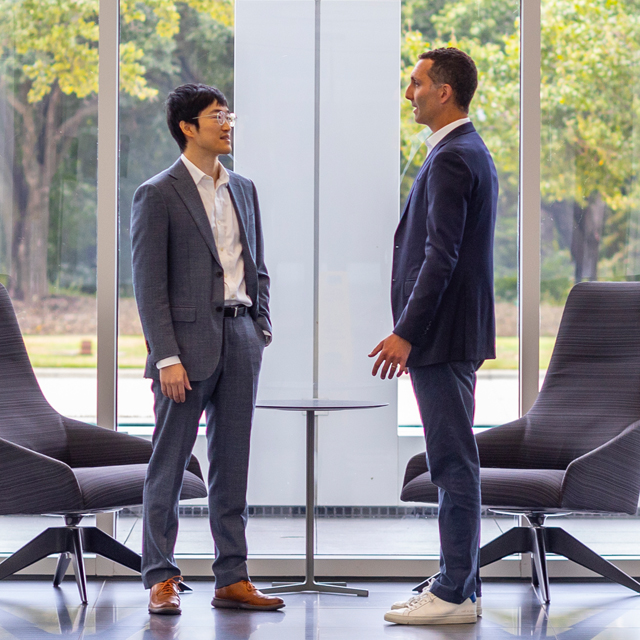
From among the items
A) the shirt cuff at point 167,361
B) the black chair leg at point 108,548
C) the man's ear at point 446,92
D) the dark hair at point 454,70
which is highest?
the dark hair at point 454,70

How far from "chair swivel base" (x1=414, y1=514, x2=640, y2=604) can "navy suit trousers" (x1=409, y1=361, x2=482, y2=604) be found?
1.39ft

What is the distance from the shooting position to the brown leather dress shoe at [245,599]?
288 cm

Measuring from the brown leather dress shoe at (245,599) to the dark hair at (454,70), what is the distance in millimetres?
1819

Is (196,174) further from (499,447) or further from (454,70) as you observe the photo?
(499,447)

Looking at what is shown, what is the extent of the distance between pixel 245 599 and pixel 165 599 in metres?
0.28

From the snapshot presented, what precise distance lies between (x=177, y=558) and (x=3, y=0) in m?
2.51

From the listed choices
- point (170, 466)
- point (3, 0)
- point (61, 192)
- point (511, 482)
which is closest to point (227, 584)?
point (170, 466)

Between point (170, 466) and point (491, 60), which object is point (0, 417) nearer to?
point (170, 466)

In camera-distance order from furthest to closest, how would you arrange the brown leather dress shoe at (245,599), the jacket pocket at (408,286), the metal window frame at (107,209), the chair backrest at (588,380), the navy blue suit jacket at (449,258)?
the metal window frame at (107,209), the chair backrest at (588,380), the brown leather dress shoe at (245,599), the jacket pocket at (408,286), the navy blue suit jacket at (449,258)

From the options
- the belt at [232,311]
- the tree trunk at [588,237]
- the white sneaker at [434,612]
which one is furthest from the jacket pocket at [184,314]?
the tree trunk at [588,237]

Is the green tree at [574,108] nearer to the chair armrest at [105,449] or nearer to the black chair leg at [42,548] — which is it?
the chair armrest at [105,449]

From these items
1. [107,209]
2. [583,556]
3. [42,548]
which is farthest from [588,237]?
[42,548]

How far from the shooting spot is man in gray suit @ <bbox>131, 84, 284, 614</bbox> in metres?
2.80

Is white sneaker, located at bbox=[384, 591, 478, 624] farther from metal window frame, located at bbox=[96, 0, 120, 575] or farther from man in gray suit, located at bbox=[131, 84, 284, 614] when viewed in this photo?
metal window frame, located at bbox=[96, 0, 120, 575]
